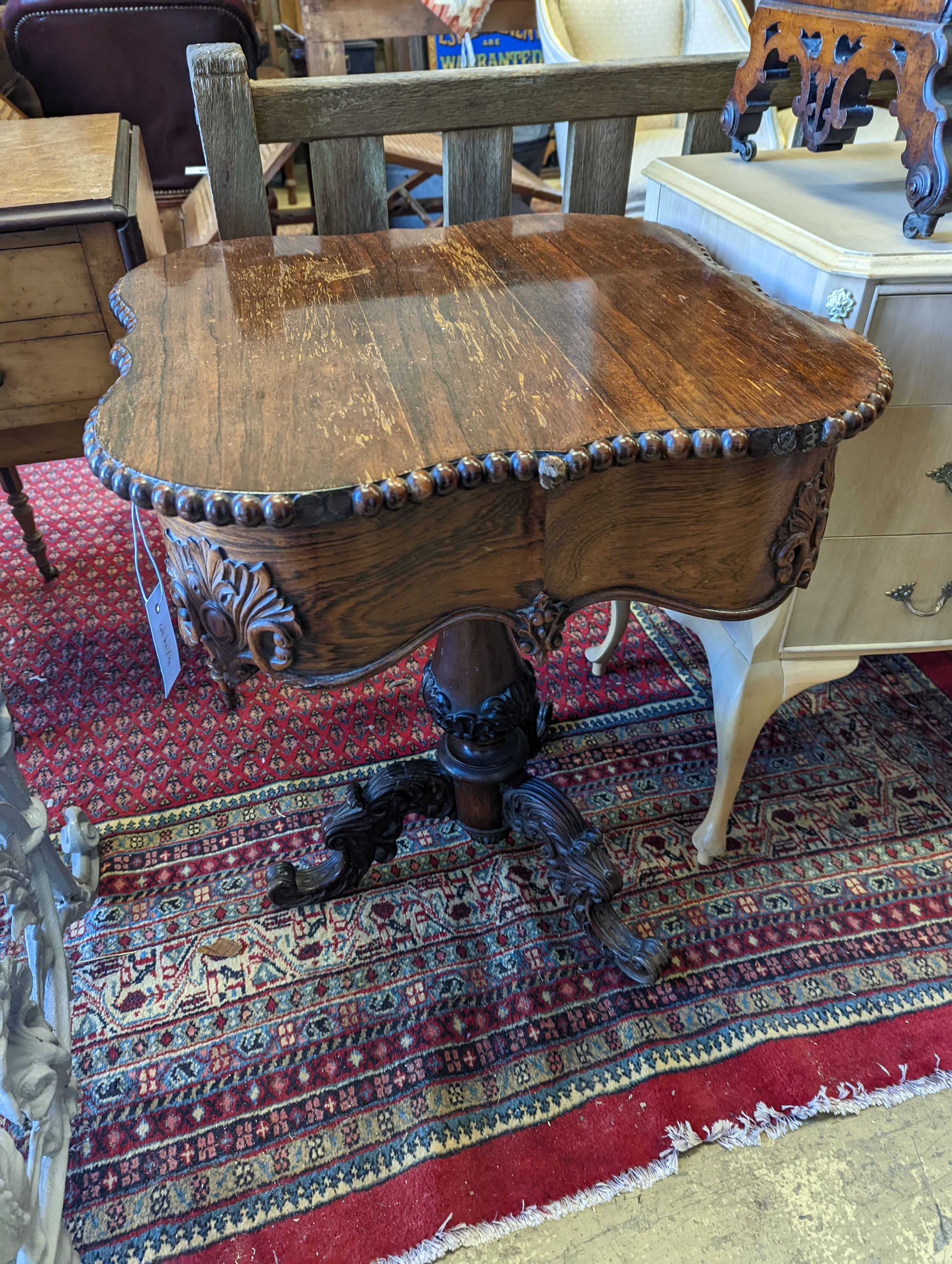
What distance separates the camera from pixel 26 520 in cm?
171

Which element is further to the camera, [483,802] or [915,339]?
[483,802]

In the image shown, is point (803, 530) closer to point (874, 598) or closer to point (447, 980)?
point (874, 598)

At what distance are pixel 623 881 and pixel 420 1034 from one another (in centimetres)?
35

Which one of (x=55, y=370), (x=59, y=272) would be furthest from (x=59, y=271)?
(x=55, y=370)

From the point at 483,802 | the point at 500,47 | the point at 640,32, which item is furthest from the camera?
the point at 500,47

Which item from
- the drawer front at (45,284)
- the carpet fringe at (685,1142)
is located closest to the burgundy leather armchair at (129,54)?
the drawer front at (45,284)

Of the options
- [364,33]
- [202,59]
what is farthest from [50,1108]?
[364,33]

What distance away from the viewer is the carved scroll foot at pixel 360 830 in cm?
113

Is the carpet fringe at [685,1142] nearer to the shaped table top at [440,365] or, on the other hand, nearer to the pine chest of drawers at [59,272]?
the shaped table top at [440,365]

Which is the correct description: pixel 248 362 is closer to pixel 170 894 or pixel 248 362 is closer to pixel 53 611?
pixel 170 894

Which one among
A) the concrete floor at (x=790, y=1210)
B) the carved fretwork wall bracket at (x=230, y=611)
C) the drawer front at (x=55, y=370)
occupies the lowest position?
the concrete floor at (x=790, y=1210)

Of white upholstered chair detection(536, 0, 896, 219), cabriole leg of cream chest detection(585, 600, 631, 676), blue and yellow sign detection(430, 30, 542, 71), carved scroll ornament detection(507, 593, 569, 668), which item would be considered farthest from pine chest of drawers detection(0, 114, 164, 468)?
blue and yellow sign detection(430, 30, 542, 71)

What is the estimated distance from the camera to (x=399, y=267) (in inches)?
35.1

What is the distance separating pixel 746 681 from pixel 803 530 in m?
0.37
